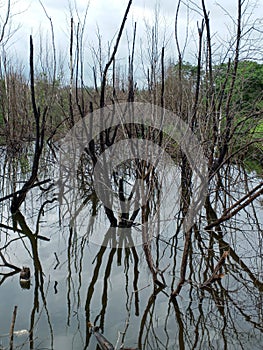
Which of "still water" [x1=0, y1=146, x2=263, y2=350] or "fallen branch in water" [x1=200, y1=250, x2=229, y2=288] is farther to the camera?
"fallen branch in water" [x1=200, y1=250, x2=229, y2=288]

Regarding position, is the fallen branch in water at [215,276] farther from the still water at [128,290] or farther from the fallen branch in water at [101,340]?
the fallen branch in water at [101,340]

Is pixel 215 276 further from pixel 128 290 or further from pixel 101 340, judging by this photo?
pixel 101 340

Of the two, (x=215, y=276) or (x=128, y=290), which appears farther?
(x=128, y=290)

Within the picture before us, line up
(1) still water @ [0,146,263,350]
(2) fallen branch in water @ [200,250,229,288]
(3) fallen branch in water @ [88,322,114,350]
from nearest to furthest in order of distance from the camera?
1. (3) fallen branch in water @ [88,322,114,350]
2. (1) still water @ [0,146,263,350]
3. (2) fallen branch in water @ [200,250,229,288]

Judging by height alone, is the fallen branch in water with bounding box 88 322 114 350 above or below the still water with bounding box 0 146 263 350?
below

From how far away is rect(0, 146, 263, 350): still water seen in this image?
221cm

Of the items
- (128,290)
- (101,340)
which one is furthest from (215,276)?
(101,340)

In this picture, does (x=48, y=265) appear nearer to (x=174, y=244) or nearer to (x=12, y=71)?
(x=174, y=244)

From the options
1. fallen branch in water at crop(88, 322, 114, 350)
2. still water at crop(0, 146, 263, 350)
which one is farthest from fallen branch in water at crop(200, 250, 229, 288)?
fallen branch in water at crop(88, 322, 114, 350)

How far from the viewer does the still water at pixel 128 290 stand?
221 cm

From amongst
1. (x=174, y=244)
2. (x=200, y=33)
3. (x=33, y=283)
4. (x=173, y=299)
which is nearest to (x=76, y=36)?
(x=200, y=33)

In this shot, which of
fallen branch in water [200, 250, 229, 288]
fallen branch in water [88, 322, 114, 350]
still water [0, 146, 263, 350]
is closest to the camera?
fallen branch in water [88, 322, 114, 350]

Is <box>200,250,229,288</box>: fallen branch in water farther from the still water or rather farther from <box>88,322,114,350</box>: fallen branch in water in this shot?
<box>88,322,114,350</box>: fallen branch in water

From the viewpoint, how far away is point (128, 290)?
9.12ft
